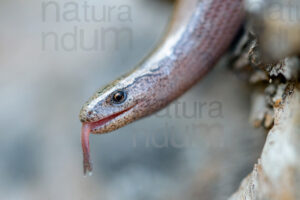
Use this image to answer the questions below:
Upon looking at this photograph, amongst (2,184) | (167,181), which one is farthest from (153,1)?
(2,184)

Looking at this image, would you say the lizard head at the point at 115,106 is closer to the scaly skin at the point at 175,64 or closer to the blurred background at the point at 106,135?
the scaly skin at the point at 175,64

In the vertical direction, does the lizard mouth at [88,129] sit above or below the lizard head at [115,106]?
below

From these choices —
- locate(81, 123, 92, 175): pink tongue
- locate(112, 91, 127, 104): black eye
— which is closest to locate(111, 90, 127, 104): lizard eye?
locate(112, 91, 127, 104): black eye

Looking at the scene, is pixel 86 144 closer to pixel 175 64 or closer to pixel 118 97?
pixel 118 97

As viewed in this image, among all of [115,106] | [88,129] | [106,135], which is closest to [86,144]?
[88,129]

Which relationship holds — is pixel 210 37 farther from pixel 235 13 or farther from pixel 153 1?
pixel 153 1

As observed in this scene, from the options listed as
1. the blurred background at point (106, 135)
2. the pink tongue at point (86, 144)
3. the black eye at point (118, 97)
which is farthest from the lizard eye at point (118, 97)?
the blurred background at point (106, 135)
